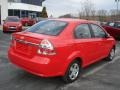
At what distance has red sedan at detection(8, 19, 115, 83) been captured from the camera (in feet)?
18.8

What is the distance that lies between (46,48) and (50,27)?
1.10 meters

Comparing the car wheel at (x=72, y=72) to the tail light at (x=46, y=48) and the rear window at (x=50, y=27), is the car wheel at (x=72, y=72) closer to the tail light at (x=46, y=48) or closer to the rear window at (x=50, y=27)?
the tail light at (x=46, y=48)

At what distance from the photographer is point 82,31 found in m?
6.97

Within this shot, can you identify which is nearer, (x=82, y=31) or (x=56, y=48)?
(x=56, y=48)

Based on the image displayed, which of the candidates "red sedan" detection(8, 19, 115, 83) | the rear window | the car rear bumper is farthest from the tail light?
the rear window

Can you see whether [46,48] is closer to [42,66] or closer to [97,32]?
[42,66]

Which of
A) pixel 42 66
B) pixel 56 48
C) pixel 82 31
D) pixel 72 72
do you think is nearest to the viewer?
pixel 42 66

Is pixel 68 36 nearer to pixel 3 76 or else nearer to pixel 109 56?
pixel 3 76

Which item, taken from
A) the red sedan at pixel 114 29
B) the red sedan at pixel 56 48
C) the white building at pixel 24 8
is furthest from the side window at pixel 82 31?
the white building at pixel 24 8

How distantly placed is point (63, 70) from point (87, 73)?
1.68 m

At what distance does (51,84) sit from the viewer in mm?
6297

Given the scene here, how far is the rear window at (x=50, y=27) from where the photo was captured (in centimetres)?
638

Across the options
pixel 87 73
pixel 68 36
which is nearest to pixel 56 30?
pixel 68 36

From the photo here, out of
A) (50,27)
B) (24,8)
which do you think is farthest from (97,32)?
(24,8)
